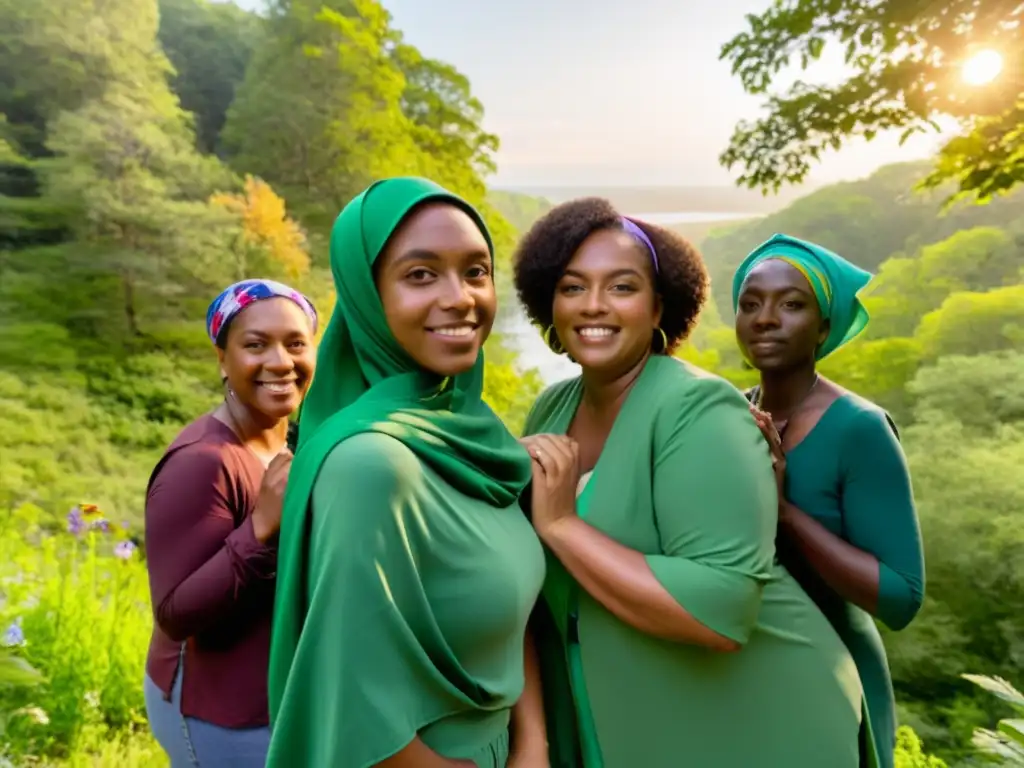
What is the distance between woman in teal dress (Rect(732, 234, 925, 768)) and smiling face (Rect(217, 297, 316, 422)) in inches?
48.6

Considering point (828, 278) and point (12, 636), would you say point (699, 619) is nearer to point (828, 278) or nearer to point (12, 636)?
point (828, 278)

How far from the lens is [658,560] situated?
1327mm

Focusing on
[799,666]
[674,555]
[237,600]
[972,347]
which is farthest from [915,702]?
[237,600]

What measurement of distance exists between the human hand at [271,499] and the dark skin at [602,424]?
21.0 inches

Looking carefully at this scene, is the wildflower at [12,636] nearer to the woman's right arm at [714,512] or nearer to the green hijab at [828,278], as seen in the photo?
the woman's right arm at [714,512]

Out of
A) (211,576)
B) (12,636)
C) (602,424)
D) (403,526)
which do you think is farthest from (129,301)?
(403,526)

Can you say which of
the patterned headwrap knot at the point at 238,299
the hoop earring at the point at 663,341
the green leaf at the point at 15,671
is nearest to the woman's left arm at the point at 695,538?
the hoop earring at the point at 663,341

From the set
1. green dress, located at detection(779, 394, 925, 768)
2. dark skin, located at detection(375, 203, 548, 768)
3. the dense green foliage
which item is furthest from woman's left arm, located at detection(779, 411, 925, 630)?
the dense green foliage

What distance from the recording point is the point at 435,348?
1.25m

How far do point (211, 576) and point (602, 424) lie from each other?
946mm

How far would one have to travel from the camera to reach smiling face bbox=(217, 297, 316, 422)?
1862 mm

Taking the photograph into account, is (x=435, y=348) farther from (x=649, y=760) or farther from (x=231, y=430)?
(x=649, y=760)

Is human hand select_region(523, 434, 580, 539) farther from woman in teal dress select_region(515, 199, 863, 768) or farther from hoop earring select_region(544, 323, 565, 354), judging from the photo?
hoop earring select_region(544, 323, 565, 354)

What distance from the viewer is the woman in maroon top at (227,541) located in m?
1.54
